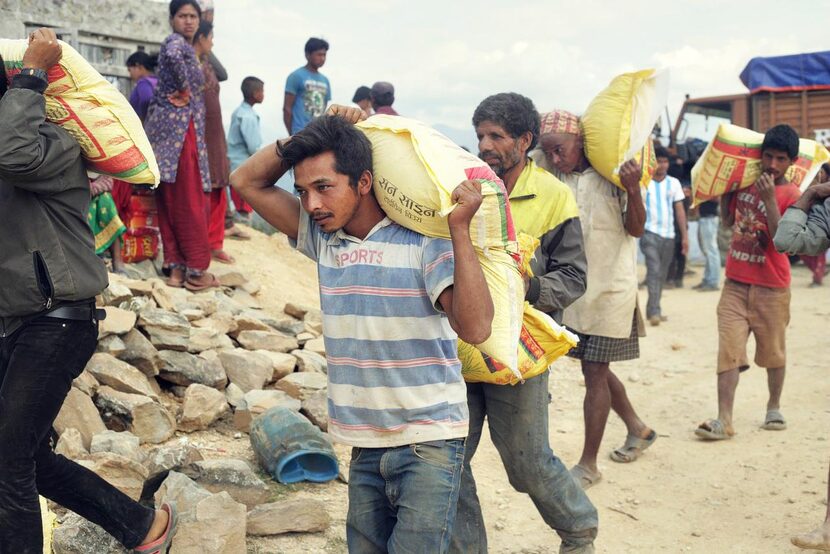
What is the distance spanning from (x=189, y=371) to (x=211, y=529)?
199 cm

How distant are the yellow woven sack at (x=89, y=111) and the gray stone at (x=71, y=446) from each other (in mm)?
1462

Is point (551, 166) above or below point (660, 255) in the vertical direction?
above

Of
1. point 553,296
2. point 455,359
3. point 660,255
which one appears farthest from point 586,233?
point 660,255

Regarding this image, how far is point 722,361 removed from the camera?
6.12m

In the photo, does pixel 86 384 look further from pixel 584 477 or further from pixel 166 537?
pixel 584 477

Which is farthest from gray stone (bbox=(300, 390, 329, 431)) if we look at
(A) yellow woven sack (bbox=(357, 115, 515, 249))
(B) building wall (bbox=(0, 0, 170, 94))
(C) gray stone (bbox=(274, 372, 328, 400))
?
(B) building wall (bbox=(0, 0, 170, 94))

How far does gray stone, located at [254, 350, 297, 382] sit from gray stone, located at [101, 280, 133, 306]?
0.90 m

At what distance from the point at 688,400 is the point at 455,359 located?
17.0 feet

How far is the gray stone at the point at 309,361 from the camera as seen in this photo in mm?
6031

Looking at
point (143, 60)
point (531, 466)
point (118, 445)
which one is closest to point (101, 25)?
point (143, 60)

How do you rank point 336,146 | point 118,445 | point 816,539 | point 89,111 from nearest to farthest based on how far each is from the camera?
1. point 336,146
2. point 89,111
3. point 816,539
4. point 118,445

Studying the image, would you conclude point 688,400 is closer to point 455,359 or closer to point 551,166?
point 551,166

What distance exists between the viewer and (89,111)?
332cm

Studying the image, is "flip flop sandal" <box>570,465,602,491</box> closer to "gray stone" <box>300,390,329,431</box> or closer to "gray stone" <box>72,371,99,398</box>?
"gray stone" <box>300,390,329,431</box>
